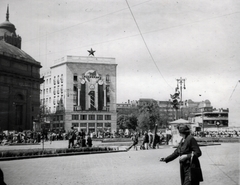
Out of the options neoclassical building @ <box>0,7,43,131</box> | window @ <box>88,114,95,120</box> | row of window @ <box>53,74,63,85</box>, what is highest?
row of window @ <box>53,74,63,85</box>

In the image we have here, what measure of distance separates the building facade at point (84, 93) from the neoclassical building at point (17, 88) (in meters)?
22.8

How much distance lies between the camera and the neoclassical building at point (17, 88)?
55.2 m

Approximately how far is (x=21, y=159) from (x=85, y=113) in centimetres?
7719

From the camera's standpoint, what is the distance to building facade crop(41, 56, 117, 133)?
9331cm

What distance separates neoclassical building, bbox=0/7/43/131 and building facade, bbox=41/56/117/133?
74.8 ft

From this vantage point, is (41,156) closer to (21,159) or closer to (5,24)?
(21,159)

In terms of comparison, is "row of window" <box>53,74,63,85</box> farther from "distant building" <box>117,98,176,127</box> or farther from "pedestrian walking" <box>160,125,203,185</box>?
"pedestrian walking" <box>160,125,203,185</box>

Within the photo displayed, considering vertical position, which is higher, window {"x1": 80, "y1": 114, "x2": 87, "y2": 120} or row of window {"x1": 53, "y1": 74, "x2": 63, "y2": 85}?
row of window {"x1": 53, "y1": 74, "x2": 63, "y2": 85}

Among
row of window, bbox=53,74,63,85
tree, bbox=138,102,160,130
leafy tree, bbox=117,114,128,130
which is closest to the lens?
tree, bbox=138,102,160,130

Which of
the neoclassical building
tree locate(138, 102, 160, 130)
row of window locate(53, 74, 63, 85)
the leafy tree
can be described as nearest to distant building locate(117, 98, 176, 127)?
the leafy tree

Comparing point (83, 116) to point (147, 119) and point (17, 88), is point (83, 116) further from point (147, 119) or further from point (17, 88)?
point (17, 88)

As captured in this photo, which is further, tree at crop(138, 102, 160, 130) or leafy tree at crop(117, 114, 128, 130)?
leafy tree at crop(117, 114, 128, 130)

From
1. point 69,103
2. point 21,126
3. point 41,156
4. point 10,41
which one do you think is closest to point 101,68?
point 69,103

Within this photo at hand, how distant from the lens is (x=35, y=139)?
129ft
